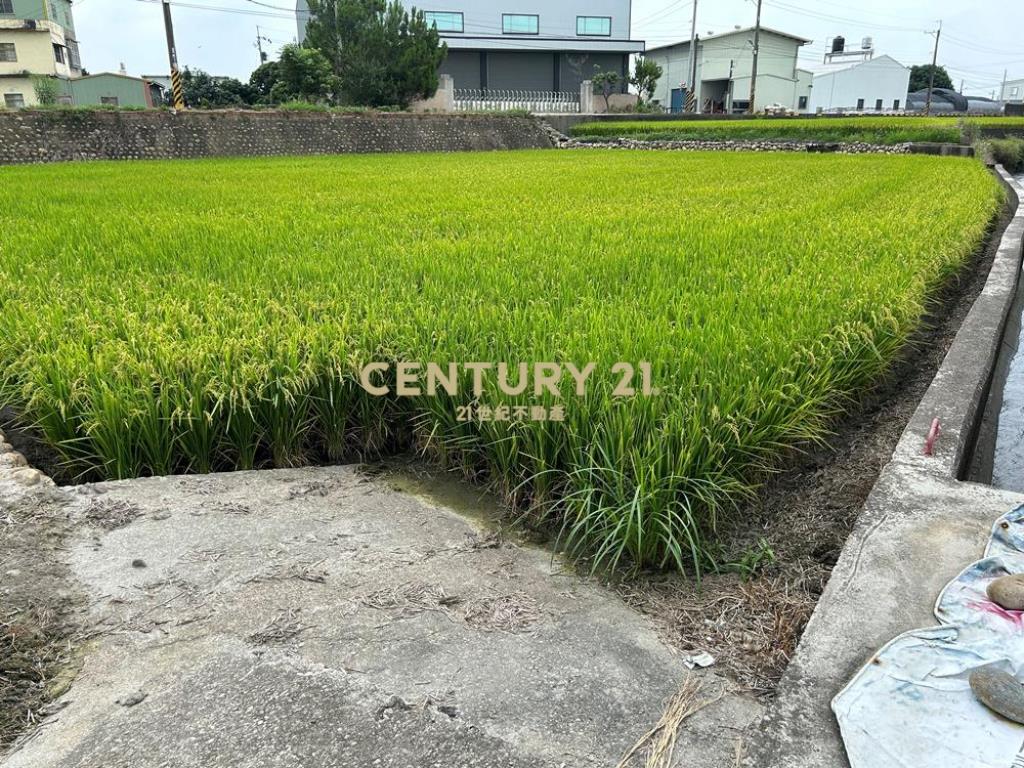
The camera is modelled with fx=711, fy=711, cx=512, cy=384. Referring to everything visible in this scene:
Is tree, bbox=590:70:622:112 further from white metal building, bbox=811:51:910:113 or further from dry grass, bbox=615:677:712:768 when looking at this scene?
dry grass, bbox=615:677:712:768

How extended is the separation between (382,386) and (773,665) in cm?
146

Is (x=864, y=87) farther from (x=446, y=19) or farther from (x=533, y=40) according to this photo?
(x=446, y=19)

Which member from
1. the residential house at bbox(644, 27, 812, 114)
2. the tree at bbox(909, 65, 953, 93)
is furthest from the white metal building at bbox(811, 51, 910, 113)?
the tree at bbox(909, 65, 953, 93)

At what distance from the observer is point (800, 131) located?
16.8 metres

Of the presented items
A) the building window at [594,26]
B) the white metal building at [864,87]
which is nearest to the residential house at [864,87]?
the white metal building at [864,87]

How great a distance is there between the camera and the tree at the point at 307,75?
62.0ft

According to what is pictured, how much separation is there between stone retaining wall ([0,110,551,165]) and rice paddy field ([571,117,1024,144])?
3209 millimetres

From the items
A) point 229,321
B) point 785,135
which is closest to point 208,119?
point 785,135

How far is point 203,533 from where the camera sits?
5.90ft

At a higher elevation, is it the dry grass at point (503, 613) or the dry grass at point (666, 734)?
the dry grass at point (666, 734)

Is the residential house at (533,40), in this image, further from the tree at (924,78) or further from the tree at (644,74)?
the tree at (924,78)

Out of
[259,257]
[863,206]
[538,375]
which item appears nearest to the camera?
[538,375]

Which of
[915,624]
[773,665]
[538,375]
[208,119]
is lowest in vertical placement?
[773,665]

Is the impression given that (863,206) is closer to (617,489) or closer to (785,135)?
(617,489)
